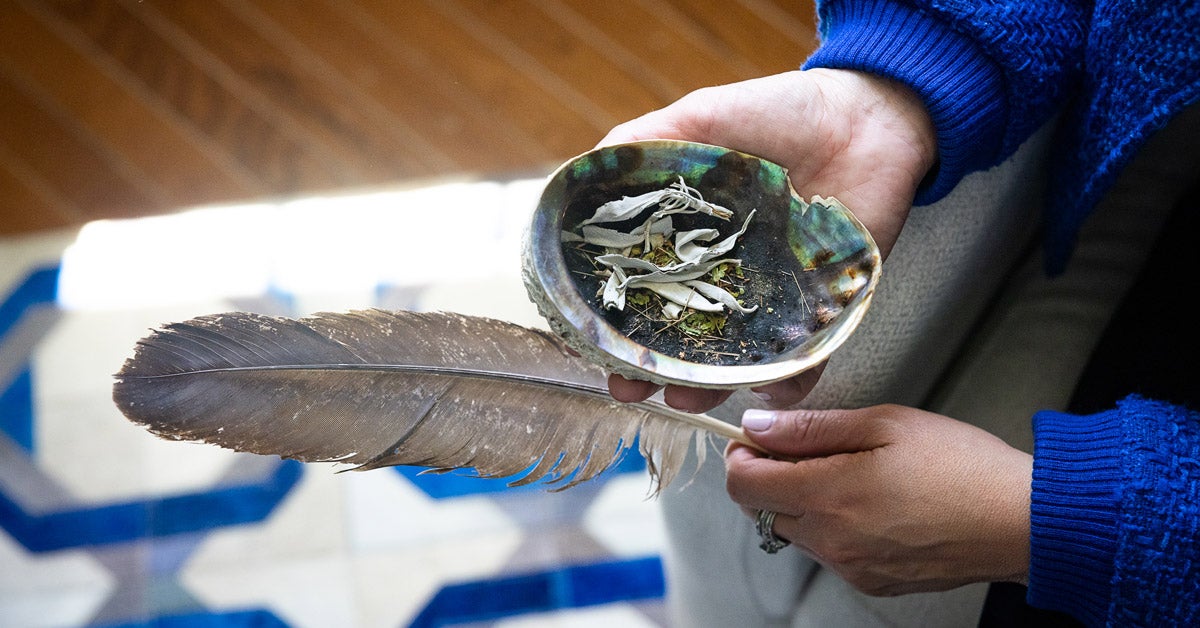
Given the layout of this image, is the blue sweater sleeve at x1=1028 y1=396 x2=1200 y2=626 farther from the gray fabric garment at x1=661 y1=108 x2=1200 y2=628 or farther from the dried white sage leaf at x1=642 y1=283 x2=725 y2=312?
the dried white sage leaf at x1=642 y1=283 x2=725 y2=312

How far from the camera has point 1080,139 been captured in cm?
101

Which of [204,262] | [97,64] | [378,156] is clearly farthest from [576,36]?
[97,64]

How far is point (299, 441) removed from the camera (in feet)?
2.90

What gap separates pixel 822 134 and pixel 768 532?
40 centimetres

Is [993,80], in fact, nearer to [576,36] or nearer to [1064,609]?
[1064,609]

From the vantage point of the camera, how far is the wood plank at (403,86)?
181 centimetres

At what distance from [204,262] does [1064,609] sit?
4.67 ft

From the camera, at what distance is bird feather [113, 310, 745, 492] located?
84 centimetres

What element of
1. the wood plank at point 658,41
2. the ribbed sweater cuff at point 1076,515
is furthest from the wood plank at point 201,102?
the ribbed sweater cuff at point 1076,515

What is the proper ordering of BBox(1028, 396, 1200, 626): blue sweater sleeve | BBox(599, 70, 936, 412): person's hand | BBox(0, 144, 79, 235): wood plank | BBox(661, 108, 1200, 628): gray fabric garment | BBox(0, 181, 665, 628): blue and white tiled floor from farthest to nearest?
BBox(0, 144, 79, 235): wood plank
BBox(0, 181, 665, 628): blue and white tiled floor
BBox(661, 108, 1200, 628): gray fabric garment
BBox(599, 70, 936, 412): person's hand
BBox(1028, 396, 1200, 626): blue sweater sleeve

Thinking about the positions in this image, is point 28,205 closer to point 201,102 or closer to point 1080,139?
point 201,102

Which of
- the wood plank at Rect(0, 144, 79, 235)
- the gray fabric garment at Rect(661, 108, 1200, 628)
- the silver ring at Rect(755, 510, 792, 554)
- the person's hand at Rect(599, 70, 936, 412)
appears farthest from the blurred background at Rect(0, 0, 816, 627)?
the person's hand at Rect(599, 70, 936, 412)

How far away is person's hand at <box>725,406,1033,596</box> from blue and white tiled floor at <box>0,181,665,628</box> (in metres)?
0.63

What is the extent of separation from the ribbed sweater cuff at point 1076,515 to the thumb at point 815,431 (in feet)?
0.47
